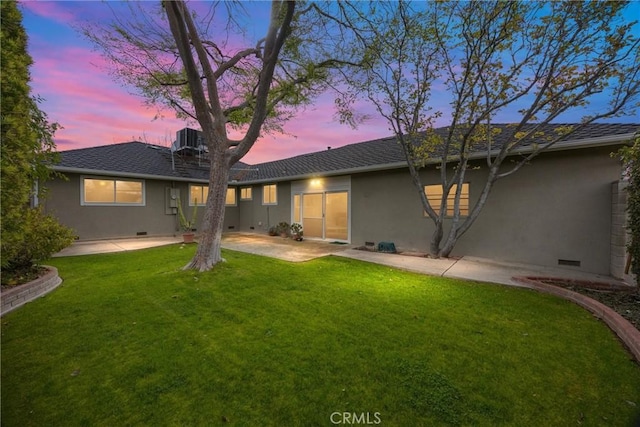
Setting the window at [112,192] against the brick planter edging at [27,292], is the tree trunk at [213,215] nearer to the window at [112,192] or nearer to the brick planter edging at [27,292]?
the brick planter edging at [27,292]

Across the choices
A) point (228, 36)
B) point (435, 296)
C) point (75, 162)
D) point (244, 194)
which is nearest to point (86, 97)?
point (75, 162)

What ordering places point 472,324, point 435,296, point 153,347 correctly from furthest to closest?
point 435,296 < point 472,324 < point 153,347

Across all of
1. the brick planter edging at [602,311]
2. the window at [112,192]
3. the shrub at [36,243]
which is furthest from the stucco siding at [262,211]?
the brick planter edging at [602,311]

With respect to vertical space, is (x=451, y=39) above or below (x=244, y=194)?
above

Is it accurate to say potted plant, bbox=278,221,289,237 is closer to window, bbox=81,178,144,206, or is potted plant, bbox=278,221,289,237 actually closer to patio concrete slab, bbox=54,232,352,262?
patio concrete slab, bbox=54,232,352,262

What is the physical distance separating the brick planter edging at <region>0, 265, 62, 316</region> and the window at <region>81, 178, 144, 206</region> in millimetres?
6702

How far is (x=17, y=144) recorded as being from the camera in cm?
332

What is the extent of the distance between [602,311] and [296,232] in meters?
8.75

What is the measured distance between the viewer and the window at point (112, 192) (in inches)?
391

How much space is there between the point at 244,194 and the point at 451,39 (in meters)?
11.4

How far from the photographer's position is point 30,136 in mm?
3533

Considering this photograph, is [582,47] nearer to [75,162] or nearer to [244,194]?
[244,194]

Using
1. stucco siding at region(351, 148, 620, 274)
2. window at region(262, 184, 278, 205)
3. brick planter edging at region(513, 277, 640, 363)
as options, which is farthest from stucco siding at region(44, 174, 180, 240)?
brick planter edging at region(513, 277, 640, 363)

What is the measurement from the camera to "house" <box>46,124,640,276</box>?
18.2ft
